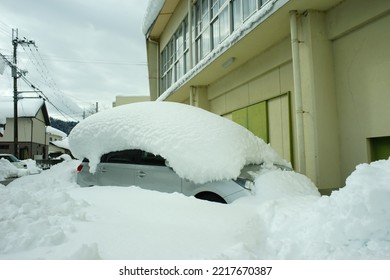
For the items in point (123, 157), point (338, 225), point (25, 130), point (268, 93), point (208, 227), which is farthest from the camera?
point (25, 130)

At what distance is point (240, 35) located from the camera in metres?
6.17

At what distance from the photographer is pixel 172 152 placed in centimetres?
370

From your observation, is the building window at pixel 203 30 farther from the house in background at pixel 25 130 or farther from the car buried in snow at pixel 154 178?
the house in background at pixel 25 130

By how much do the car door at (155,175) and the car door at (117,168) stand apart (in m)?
0.15

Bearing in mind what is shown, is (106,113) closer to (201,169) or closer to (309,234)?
(201,169)

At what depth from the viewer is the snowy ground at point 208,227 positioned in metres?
2.02

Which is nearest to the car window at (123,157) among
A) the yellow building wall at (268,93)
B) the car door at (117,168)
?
the car door at (117,168)

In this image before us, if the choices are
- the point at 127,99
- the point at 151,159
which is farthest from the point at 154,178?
the point at 127,99

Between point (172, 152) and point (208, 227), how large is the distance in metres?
1.38

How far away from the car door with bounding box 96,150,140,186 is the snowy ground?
1170mm

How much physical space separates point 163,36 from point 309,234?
1496 centimetres

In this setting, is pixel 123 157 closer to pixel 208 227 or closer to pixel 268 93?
pixel 208 227

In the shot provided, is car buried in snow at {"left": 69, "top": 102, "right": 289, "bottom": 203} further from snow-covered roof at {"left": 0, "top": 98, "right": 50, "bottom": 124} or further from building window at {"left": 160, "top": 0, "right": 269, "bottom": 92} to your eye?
snow-covered roof at {"left": 0, "top": 98, "right": 50, "bottom": 124}
